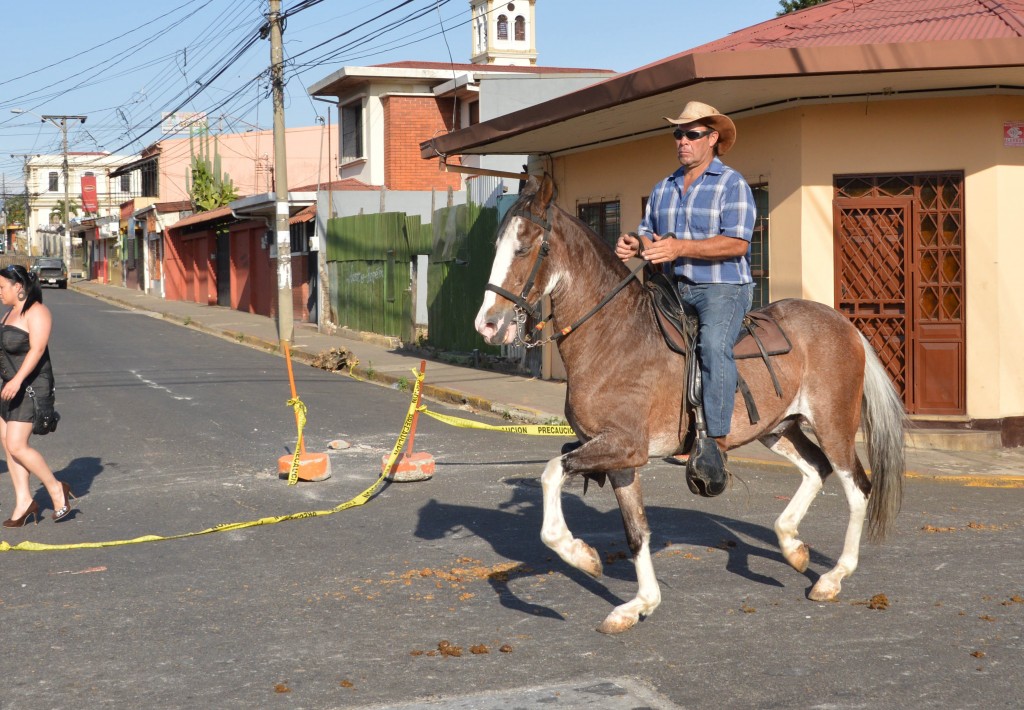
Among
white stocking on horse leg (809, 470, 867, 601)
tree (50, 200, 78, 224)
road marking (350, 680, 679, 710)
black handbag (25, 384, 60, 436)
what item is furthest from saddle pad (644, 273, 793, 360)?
tree (50, 200, 78, 224)

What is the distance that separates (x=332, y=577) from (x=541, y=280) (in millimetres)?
2371

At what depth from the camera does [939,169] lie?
12.4m

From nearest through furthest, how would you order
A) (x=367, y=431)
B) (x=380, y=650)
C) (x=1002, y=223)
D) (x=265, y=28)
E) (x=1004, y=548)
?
(x=380, y=650), (x=1004, y=548), (x=1002, y=223), (x=367, y=431), (x=265, y=28)

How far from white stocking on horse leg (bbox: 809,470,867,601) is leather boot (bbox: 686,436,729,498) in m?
0.79

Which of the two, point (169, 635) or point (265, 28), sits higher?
point (265, 28)

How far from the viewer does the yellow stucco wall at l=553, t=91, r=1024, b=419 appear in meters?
12.2

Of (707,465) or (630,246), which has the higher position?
(630,246)

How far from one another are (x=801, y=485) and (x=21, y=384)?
558cm

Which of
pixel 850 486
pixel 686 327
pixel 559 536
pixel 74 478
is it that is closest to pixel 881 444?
pixel 850 486

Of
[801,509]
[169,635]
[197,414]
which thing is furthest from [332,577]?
[197,414]

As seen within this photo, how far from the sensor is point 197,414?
48.2 feet

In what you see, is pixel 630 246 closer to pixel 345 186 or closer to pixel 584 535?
pixel 584 535

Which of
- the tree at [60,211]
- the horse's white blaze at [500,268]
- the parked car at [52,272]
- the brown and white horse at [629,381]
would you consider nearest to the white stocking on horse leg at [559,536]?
the brown and white horse at [629,381]

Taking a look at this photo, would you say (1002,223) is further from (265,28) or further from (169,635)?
(265,28)
